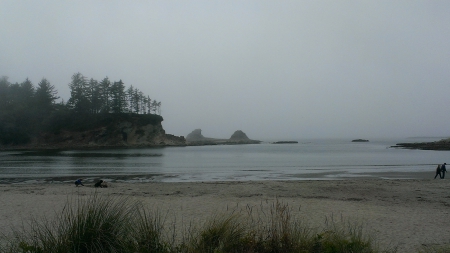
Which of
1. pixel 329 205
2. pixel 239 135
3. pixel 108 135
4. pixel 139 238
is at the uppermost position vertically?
pixel 239 135

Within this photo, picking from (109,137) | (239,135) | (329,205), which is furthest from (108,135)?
(239,135)

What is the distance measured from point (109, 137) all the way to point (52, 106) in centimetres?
1903

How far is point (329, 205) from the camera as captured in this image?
40.6 ft

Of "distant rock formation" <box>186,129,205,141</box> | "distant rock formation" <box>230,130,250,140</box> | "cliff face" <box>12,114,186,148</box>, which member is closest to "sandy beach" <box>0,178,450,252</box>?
"cliff face" <box>12,114,186,148</box>

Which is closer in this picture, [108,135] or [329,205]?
[329,205]

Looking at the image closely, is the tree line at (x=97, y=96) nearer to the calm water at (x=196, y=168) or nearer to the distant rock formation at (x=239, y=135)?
the calm water at (x=196, y=168)

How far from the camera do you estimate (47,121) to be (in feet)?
249

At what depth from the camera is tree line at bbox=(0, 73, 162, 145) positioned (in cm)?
7250

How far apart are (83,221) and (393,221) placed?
8969 mm

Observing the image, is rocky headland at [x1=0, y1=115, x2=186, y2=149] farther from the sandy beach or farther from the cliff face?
the sandy beach

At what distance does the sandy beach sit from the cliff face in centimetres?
6230

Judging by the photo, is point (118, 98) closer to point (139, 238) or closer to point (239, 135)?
point (239, 135)

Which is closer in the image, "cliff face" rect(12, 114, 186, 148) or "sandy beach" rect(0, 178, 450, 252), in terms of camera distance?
"sandy beach" rect(0, 178, 450, 252)

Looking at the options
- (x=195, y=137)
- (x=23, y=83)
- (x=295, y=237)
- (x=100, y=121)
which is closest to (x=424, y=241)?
(x=295, y=237)
